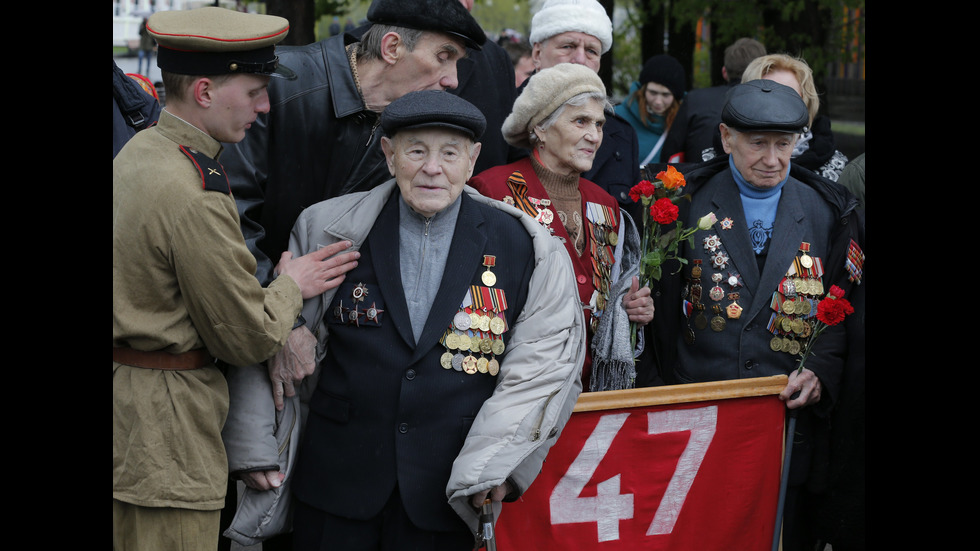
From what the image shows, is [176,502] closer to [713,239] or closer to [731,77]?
[713,239]

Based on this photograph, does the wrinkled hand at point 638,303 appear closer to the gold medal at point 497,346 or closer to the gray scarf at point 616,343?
the gray scarf at point 616,343

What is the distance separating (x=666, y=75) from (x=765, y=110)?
11.7 feet

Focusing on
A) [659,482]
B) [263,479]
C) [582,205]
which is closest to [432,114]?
[582,205]

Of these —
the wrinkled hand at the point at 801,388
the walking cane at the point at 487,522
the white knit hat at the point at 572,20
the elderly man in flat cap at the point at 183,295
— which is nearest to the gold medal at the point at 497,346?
the walking cane at the point at 487,522

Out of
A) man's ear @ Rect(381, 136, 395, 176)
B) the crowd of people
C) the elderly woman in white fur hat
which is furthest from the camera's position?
the elderly woman in white fur hat

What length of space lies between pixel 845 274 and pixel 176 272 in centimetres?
264

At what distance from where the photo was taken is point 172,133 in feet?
9.77

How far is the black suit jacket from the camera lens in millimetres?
3254

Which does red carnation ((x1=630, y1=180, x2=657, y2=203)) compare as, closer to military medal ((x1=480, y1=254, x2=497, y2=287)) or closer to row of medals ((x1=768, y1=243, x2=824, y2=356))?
row of medals ((x1=768, y1=243, x2=824, y2=356))

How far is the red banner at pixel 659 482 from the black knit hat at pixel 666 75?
3.97 metres

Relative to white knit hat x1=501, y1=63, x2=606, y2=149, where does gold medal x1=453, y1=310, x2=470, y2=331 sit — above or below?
below

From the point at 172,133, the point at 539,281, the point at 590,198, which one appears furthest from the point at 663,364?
the point at 172,133

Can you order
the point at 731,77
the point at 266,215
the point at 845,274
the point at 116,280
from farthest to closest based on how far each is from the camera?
the point at 731,77, the point at 845,274, the point at 266,215, the point at 116,280

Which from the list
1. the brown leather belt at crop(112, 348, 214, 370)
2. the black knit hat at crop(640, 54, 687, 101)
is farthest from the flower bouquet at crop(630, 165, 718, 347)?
the black knit hat at crop(640, 54, 687, 101)
